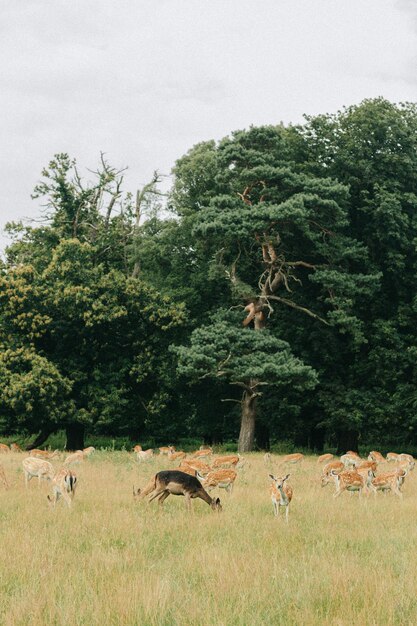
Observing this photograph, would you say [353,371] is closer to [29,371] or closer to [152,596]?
[29,371]

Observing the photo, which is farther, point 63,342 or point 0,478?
point 63,342

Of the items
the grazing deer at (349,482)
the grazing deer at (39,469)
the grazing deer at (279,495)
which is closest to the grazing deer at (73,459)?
the grazing deer at (39,469)

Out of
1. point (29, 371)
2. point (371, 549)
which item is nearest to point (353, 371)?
point (29, 371)

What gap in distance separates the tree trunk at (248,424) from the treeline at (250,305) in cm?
6

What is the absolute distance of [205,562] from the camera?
25.2 feet

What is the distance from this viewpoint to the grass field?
19.1 feet

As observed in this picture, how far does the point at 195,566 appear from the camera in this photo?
24.7 feet

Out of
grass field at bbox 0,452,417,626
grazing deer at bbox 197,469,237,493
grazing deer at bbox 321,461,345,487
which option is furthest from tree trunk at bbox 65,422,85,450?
grazing deer at bbox 197,469,237,493

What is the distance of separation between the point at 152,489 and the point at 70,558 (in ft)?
14.4

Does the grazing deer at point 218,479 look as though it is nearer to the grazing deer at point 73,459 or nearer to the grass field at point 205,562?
the grass field at point 205,562

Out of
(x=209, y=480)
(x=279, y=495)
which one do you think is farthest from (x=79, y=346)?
(x=279, y=495)

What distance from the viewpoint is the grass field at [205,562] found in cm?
583

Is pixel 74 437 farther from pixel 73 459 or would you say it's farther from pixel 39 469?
pixel 39 469

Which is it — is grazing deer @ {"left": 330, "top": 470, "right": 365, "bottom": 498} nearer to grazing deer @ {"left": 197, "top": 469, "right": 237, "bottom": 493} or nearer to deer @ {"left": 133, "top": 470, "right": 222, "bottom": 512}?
grazing deer @ {"left": 197, "top": 469, "right": 237, "bottom": 493}
